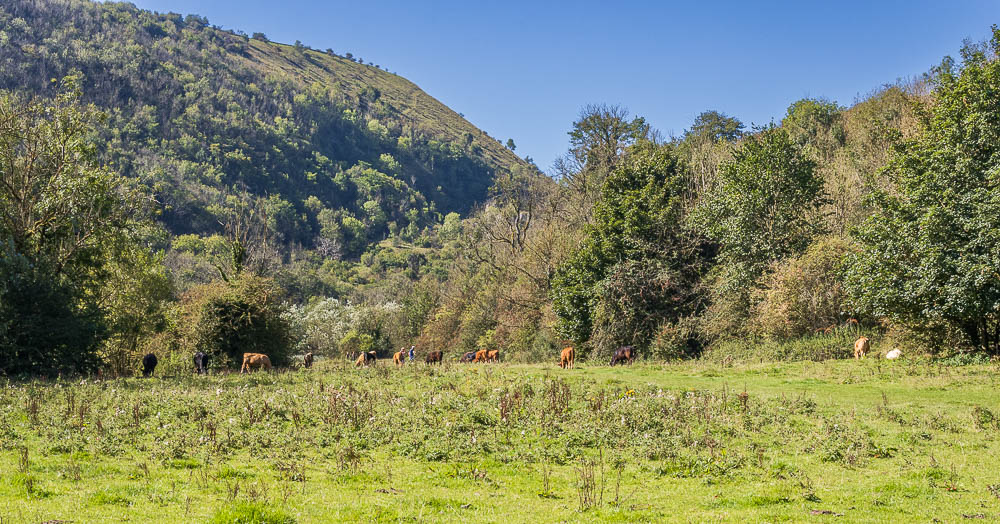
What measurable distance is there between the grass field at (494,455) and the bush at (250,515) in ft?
0.08

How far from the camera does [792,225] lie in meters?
38.6

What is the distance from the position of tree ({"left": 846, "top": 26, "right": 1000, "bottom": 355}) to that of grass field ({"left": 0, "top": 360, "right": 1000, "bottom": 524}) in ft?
16.7

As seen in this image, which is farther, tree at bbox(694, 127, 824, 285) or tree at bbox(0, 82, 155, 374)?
tree at bbox(694, 127, 824, 285)

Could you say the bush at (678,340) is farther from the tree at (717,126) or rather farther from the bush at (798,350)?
the tree at (717,126)

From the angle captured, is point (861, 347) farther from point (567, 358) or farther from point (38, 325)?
point (38, 325)

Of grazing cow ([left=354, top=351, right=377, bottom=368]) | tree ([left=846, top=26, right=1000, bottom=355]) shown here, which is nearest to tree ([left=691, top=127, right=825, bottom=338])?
tree ([left=846, top=26, right=1000, bottom=355])

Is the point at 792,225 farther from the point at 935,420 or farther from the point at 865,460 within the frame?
the point at 865,460

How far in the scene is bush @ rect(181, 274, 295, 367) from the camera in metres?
36.4

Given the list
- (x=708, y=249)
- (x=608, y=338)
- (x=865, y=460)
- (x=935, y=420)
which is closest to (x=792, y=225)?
(x=708, y=249)

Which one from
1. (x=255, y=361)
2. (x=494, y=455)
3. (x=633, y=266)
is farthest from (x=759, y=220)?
(x=494, y=455)

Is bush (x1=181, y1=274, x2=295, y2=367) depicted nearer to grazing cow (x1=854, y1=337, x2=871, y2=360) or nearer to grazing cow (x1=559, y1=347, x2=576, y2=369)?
grazing cow (x1=559, y1=347, x2=576, y2=369)

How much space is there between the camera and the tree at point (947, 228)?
24.1 m

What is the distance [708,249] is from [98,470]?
3920 centimetres

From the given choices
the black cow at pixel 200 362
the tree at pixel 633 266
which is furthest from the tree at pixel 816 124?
the black cow at pixel 200 362
